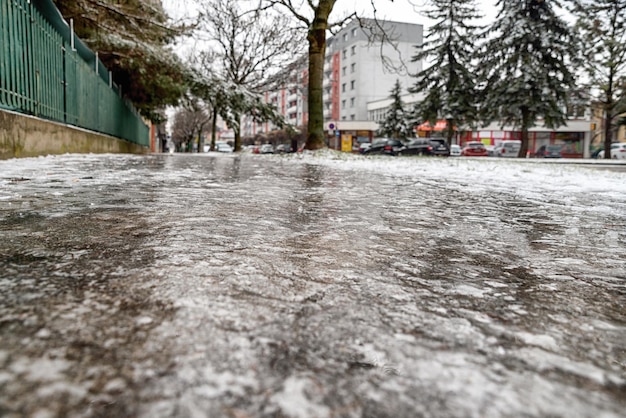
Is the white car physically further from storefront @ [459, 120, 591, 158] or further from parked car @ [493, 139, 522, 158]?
storefront @ [459, 120, 591, 158]

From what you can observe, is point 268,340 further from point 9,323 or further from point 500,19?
point 500,19

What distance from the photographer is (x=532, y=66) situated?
2445cm

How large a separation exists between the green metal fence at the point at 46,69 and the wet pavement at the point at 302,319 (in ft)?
14.7

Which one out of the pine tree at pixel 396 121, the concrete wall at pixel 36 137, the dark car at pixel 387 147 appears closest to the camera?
the concrete wall at pixel 36 137

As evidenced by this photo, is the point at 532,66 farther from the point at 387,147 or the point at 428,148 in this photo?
the point at 387,147

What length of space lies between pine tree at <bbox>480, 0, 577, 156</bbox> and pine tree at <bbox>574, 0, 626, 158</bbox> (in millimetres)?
920

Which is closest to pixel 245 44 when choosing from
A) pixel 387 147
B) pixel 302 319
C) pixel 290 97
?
pixel 387 147

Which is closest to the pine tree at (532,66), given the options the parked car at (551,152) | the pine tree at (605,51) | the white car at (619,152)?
the pine tree at (605,51)

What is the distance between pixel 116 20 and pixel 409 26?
56228mm

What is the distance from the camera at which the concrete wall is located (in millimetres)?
5199

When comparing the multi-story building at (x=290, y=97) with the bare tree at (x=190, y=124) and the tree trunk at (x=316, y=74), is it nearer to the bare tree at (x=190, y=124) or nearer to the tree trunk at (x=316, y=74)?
the tree trunk at (x=316, y=74)

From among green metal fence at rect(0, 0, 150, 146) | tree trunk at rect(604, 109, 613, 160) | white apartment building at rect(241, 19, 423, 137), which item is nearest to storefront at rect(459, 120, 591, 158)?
white apartment building at rect(241, 19, 423, 137)

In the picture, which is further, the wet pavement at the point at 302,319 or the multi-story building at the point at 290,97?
the multi-story building at the point at 290,97

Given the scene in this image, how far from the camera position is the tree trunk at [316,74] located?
13337 mm
